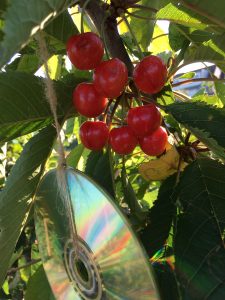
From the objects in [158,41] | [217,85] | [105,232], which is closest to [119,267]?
[105,232]

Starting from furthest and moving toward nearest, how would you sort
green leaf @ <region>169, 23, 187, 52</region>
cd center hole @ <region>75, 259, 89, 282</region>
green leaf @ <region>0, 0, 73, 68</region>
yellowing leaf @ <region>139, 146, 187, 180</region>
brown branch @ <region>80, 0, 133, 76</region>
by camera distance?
green leaf @ <region>169, 23, 187, 52</region>, yellowing leaf @ <region>139, 146, 187, 180</region>, brown branch @ <region>80, 0, 133, 76</region>, cd center hole @ <region>75, 259, 89, 282</region>, green leaf @ <region>0, 0, 73, 68</region>

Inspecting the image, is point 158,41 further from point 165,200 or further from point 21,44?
point 21,44

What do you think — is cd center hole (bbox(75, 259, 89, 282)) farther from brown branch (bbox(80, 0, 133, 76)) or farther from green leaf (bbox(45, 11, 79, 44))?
green leaf (bbox(45, 11, 79, 44))

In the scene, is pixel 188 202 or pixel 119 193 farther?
pixel 119 193

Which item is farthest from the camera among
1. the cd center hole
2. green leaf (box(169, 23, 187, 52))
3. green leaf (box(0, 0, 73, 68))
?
green leaf (box(169, 23, 187, 52))

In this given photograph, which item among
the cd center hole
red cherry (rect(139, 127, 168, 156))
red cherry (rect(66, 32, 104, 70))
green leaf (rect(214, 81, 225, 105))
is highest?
red cherry (rect(66, 32, 104, 70))

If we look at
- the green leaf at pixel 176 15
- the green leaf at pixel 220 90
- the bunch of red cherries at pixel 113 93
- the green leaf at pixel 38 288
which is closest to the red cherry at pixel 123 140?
the bunch of red cherries at pixel 113 93

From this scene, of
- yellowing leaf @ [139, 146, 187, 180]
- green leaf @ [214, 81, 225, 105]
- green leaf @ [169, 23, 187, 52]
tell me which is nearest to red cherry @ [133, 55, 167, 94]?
yellowing leaf @ [139, 146, 187, 180]
